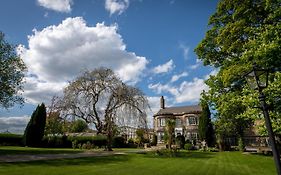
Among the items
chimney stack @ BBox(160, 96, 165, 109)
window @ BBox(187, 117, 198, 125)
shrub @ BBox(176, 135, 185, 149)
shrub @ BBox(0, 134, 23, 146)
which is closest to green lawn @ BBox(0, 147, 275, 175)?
shrub @ BBox(0, 134, 23, 146)

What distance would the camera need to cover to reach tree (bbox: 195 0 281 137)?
48.9 feet

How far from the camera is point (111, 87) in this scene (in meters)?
32.4

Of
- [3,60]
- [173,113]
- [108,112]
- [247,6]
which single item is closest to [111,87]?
[108,112]

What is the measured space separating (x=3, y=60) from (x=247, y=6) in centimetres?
2435

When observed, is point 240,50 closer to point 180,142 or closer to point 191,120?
point 180,142

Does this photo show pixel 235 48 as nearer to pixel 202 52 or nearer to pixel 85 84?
pixel 202 52

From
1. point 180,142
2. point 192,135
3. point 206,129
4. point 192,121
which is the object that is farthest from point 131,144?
point 192,121

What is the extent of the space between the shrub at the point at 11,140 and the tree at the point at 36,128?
88.0 inches

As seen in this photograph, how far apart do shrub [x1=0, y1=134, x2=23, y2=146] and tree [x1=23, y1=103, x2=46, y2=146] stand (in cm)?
224

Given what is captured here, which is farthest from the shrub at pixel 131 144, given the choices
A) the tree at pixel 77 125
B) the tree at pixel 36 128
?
the tree at pixel 36 128

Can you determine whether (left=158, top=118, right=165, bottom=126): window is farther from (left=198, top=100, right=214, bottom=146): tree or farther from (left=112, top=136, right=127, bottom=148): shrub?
(left=112, top=136, right=127, bottom=148): shrub

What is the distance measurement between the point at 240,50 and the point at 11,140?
37108 mm

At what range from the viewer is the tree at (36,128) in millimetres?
38406

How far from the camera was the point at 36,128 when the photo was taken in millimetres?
38594
